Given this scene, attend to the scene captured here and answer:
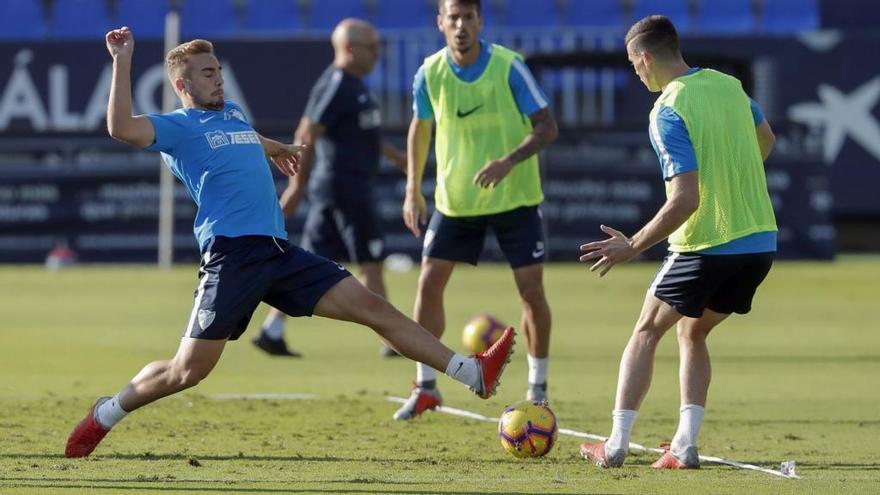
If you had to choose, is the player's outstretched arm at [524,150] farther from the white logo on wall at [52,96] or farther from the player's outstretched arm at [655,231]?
the white logo on wall at [52,96]

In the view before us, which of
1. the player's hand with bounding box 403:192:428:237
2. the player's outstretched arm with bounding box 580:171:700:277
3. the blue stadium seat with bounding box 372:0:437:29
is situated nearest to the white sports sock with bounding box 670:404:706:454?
the player's outstretched arm with bounding box 580:171:700:277

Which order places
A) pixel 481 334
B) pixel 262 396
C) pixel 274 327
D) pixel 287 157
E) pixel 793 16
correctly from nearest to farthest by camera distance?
pixel 287 157 → pixel 262 396 → pixel 481 334 → pixel 274 327 → pixel 793 16

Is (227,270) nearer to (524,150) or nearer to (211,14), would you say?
(524,150)

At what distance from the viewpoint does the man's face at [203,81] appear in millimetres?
8188

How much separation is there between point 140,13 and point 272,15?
97.4 inches

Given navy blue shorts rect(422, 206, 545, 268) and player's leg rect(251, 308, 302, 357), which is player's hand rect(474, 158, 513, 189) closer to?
navy blue shorts rect(422, 206, 545, 268)

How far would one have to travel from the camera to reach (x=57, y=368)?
42.2 ft

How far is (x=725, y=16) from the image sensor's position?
1201 inches

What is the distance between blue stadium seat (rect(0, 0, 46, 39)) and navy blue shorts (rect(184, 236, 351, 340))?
78.7ft

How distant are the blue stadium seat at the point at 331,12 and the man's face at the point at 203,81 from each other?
892 inches

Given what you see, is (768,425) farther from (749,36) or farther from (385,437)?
(749,36)

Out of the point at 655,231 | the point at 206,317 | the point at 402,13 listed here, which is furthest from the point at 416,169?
the point at 402,13

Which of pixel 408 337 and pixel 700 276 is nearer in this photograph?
pixel 700 276

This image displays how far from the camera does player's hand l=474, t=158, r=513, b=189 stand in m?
9.75
